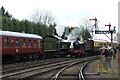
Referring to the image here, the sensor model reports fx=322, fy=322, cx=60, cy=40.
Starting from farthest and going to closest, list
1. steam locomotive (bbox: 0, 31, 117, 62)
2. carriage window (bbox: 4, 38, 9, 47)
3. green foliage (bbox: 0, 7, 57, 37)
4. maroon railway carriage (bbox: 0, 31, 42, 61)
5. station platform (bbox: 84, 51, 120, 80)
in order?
green foliage (bbox: 0, 7, 57, 37), steam locomotive (bbox: 0, 31, 117, 62), maroon railway carriage (bbox: 0, 31, 42, 61), carriage window (bbox: 4, 38, 9, 47), station platform (bbox: 84, 51, 120, 80)

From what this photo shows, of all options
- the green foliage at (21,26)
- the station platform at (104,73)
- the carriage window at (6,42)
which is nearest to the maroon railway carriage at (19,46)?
the carriage window at (6,42)

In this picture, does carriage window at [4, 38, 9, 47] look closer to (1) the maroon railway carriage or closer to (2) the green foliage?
(1) the maroon railway carriage

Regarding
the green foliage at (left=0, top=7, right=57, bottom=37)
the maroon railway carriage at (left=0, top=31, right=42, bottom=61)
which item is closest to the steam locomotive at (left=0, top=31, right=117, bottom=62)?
the maroon railway carriage at (left=0, top=31, right=42, bottom=61)

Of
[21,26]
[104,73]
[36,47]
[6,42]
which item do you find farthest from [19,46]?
[21,26]

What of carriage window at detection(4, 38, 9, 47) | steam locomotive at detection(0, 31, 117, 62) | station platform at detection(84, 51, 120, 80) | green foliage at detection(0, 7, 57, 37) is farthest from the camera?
green foliage at detection(0, 7, 57, 37)

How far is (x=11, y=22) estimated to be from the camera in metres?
66.6

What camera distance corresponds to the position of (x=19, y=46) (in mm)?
29703

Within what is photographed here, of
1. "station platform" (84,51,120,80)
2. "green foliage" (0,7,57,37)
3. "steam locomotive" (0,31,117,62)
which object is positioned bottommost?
"station platform" (84,51,120,80)

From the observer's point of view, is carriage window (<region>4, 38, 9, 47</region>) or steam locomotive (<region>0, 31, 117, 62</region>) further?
steam locomotive (<region>0, 31, 117, 62</region>)

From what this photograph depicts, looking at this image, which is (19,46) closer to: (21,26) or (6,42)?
(6,42)

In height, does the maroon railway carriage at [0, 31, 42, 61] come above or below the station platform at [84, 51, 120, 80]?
above

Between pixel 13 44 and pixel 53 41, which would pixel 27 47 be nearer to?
pixel 13 44

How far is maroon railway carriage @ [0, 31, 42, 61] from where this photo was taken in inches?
1062

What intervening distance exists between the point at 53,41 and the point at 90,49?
11087mm
